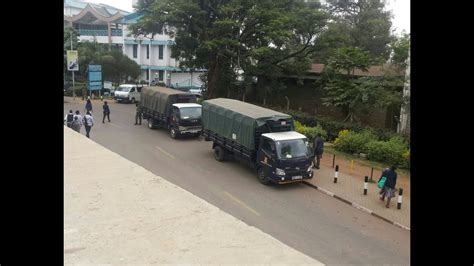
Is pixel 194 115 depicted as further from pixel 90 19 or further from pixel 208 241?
pixel 90 19

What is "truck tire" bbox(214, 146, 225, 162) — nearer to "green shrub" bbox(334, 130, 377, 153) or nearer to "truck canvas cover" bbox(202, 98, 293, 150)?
"truck canvas cover" bbox(202, 98, 293, 150)

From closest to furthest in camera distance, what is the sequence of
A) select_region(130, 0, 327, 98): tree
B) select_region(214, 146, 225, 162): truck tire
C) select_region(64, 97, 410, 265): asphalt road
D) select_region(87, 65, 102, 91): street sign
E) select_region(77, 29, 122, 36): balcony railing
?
select_region(64, 97, 410, 265): asphalt road, select_region(214, 146, 225, 162): truck tire, select_region(130, 0, 327, 98): tree, select_region(87, 65, 102, 91): street sign, select_region(77, 29, 122, 36): balcony railing

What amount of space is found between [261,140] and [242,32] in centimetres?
1544

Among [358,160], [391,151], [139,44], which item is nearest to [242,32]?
[358,160]

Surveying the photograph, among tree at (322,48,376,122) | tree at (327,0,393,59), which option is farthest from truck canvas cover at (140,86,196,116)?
tree at (327,0,393,59)

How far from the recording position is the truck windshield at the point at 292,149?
568 inches

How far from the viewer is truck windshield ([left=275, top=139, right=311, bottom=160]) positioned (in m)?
14.4

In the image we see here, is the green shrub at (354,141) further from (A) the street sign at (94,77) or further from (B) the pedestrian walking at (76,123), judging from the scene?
(A) the street sign at (94,77)

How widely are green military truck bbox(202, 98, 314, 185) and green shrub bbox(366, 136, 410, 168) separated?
4467 mm

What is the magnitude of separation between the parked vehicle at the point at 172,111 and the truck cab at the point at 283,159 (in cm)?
736

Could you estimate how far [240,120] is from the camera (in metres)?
16.3
